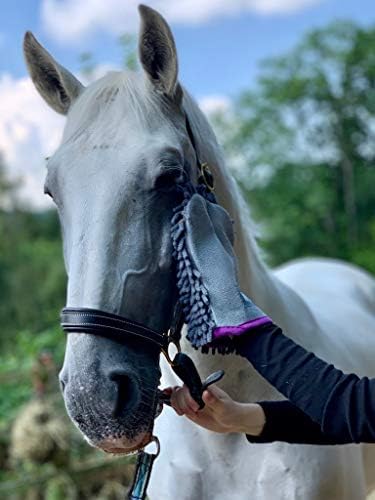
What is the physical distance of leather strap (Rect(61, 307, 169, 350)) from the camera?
1.22 m

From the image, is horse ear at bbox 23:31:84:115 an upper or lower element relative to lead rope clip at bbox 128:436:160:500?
upper

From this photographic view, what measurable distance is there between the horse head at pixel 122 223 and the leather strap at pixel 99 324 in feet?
0.05

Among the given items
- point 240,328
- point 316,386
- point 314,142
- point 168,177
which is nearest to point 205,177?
point 168,177

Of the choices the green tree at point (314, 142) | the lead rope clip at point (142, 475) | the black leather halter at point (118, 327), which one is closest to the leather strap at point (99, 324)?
the black leather halter at point (118, 327)

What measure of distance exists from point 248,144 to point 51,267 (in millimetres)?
5707

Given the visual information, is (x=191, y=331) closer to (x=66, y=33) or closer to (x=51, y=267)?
(x=66, y=33)

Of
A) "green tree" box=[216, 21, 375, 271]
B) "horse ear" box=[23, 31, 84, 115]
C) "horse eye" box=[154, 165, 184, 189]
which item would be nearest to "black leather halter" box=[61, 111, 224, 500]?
"horse eye" box=[154, 165, 184, 189]

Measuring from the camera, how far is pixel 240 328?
4.16 ft

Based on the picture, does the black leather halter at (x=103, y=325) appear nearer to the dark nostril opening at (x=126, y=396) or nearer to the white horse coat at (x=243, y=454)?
the dark nostril opening at (x=126, y=396)

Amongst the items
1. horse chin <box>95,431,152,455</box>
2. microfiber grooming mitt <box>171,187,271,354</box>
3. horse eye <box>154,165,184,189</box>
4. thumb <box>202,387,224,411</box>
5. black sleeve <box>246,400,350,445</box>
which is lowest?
horse chin <box>95,431,152,455</box>

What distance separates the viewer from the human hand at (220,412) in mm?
1486

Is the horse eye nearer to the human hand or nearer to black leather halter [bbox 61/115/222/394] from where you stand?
black leather halter [bbox 61/115/222/394]

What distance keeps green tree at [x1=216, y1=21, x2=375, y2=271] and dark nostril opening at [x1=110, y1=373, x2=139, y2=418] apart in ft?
48.7

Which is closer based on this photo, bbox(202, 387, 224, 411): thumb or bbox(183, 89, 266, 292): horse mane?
bbox(202, 387, 224, 411): thumb
